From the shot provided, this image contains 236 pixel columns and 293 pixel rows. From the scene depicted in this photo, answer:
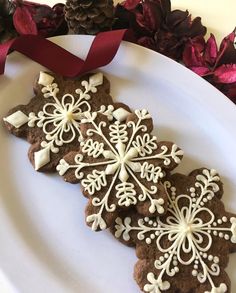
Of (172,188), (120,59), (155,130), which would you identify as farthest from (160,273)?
(120,59)

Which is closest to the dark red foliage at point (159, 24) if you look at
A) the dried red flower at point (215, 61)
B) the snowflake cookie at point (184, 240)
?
the dried red flower at point (215, 61)

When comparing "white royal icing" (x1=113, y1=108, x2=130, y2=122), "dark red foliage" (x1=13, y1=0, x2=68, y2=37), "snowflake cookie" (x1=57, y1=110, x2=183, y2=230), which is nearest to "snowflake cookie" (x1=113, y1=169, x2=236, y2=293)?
"snowflake cookie" (x1=57, y1=110, x2=183, y2=230)

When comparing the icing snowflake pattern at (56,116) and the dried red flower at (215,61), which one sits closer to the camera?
the icing snowflake pattern at (56,116)

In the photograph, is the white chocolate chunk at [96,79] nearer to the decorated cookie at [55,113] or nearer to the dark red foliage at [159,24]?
the decorated cookie at [55,113]

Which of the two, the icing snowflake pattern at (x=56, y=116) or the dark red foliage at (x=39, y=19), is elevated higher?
the dark red foliage at (x=39, y=19)

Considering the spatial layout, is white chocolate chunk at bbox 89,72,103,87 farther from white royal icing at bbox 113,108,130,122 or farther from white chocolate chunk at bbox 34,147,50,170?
white chocolate chunk at bbox 34,147,50,170

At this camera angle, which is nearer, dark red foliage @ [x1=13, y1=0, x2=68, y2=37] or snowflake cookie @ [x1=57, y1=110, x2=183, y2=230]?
snowflake cookie @ [x1=57, y1=110, x2=183, y2=230]
